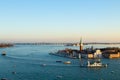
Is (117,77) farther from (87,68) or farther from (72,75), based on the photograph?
(87,68)

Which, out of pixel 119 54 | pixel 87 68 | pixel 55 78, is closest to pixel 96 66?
pixel 87 68

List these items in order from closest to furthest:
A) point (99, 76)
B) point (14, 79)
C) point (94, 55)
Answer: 1. point (14, 79)
2. point (99, 76)
3. point (94, 55)

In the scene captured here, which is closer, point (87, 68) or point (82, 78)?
point (82, 78)

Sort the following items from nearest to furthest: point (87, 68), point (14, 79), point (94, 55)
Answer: point (14, 79) < point (87, 68) < point (94, 55)

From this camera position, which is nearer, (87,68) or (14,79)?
(14,79)

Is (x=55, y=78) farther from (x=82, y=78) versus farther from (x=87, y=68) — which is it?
(x=87, y=68)

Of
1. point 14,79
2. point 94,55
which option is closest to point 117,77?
point 14,79

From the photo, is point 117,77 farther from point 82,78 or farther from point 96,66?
point 96,66

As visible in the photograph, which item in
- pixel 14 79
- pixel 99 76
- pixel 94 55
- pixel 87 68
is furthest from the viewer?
pixel 94 55
